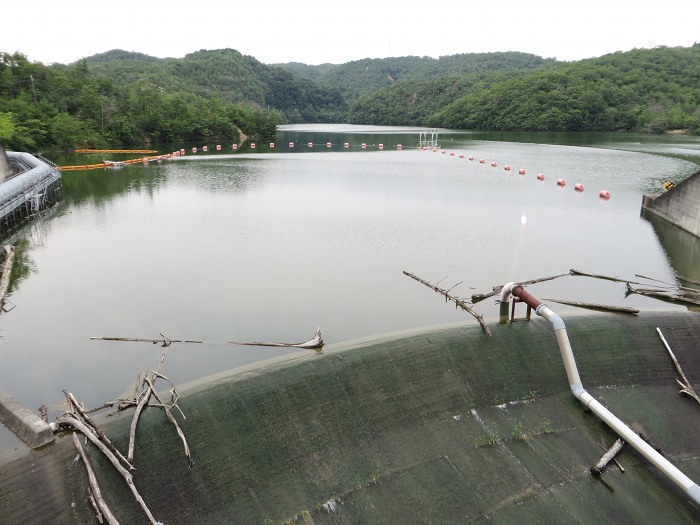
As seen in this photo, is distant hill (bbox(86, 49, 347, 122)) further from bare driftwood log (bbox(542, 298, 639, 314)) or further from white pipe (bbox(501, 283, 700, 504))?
white pipe (bbox(501, 283, 700, 504))

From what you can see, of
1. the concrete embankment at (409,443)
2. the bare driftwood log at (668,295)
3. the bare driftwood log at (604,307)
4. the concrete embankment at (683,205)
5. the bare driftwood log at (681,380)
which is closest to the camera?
the concrete embankment at (409,443)

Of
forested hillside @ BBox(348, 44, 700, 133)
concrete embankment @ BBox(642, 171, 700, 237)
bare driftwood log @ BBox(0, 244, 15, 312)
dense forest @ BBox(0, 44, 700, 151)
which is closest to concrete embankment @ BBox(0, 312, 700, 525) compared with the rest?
bare driftwood log @ BBox(0, 244, 15, 312)

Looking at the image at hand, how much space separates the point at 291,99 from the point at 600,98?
84.8 m

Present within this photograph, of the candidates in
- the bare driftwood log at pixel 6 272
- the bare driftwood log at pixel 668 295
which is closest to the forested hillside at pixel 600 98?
the bare driftwood log at pixel 668 295

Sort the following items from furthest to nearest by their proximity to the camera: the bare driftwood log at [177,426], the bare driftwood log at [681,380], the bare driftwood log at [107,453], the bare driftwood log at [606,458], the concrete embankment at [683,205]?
1. the concrete embankment at [683,205]
2. the bare driftwood log at [681,380]
3. the bare driftwood log at [606,458]
4. the bare driftwood log at [177,426]
5. the bare driftwood log at [107,453]

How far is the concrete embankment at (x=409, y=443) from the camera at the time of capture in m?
5.85

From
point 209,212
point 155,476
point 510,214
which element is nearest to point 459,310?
point 155,476

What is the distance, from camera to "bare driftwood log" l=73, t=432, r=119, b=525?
5082 millimetres

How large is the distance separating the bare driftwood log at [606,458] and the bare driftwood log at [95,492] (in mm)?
6289

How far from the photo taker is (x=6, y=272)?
13195 millimetres

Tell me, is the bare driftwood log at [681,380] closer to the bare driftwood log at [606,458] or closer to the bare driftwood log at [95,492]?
the bare driftwood log at [606,458]

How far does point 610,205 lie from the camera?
23.6 meters

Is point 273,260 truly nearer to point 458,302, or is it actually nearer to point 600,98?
point 458,302

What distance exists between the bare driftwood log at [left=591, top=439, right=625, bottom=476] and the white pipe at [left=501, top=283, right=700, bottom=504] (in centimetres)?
15
